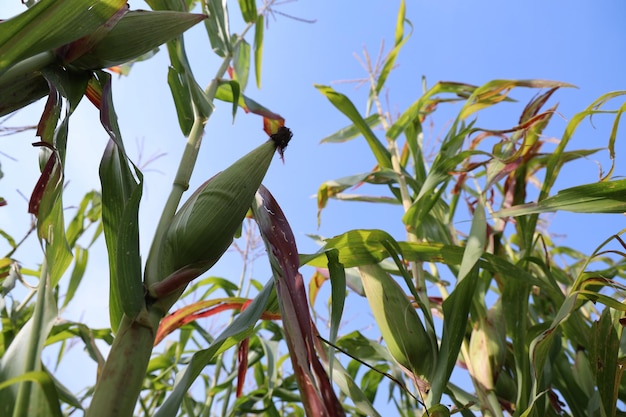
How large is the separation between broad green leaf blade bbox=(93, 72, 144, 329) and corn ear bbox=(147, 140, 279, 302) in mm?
20

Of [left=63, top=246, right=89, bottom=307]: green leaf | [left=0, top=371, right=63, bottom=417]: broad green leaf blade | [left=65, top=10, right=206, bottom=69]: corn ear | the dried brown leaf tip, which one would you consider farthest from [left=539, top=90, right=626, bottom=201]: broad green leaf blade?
[left=63, top=246, right=89, bottom=307]: green leaf

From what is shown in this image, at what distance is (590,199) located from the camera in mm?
597

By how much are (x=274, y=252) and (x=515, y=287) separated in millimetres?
431

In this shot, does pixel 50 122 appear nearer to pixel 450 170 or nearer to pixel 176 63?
pixel 176 63

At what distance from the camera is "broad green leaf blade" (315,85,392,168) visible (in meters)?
0.94

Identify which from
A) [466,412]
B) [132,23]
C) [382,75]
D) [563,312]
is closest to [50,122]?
[132,23]

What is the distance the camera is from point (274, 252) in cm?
41

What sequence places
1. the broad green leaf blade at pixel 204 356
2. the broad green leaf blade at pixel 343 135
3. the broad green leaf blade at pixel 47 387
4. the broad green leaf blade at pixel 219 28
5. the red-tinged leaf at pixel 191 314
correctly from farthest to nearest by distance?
the broad green leaf blade at pixel 343 135, the broad green leaf blade at pixel 219 28, the red-tinged leaf at pixel 191 314, the broad green leaf blade at pixel 204 356, the broad green leaf blade at pixel 47 387

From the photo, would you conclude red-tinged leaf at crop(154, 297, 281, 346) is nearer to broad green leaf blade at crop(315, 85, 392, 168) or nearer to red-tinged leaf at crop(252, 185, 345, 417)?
red-tinged leaf at crop(252, 185, 345, 417)

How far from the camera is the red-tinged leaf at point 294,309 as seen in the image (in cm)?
30

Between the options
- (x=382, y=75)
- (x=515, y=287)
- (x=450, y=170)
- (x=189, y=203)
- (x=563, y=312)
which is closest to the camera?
(x=189, y=203)

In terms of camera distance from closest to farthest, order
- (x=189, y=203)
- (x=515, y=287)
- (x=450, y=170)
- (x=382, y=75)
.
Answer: (x=189, y=203)
(x=515, y=287)
(x=450, y=170)
(x=382, y=75)

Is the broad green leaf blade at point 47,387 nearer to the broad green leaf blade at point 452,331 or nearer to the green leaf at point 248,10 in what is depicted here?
the broad green leaf blade at point 452,331

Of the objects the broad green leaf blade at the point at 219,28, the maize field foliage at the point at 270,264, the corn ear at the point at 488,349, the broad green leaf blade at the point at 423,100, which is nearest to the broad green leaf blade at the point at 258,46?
the maize field foliage at the point at 270,264
